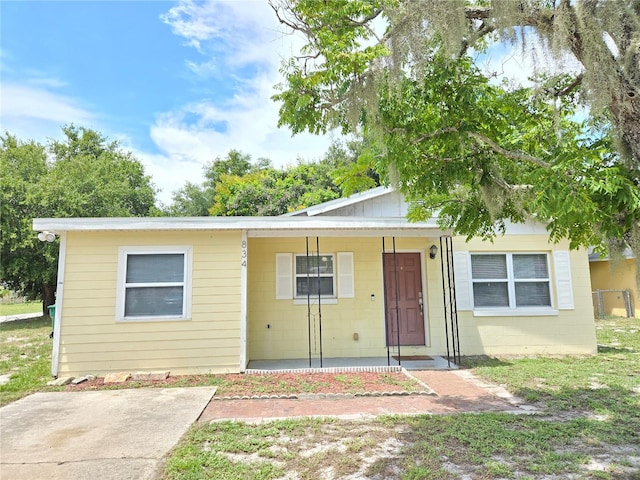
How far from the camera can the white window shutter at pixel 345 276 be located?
782 centimetres

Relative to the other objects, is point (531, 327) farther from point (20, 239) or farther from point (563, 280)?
point (20, 239)

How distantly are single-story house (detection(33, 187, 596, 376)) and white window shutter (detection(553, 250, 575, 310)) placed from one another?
0.02 metres

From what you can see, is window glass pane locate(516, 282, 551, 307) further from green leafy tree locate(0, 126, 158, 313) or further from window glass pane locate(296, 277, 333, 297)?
green leafy tree locate(0, 126, 158, 313)

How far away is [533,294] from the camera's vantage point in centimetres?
815

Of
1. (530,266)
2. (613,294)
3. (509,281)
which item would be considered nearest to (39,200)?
(509,281)

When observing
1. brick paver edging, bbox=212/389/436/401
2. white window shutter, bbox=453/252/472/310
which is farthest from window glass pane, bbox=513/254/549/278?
brick paver edging, bbox=212/389/436/401

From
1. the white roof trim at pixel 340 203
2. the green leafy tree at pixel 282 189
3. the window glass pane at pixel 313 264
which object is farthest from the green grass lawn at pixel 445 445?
the green leafy tree at pixel 282 189

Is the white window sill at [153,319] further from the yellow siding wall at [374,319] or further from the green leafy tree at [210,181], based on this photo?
the green leafy tree at [210,181]

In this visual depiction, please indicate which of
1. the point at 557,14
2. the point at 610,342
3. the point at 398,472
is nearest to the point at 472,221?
the point at 557,14

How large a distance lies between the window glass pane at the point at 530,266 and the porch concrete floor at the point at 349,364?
101 inches

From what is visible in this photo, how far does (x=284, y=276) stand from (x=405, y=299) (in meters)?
2.58

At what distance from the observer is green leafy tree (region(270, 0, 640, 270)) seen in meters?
2.63

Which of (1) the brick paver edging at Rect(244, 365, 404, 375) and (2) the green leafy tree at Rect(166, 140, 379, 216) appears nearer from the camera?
(1) the brick paver edging at Rect(244, 365, 404, 375)

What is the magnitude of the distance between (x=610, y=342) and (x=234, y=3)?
11.0 metres
